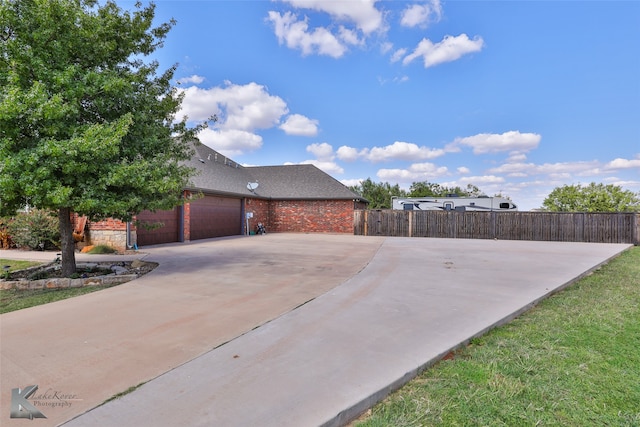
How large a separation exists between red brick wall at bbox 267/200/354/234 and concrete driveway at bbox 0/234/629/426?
15.3 metres

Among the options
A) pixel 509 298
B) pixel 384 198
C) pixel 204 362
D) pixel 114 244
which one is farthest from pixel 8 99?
pixel 384 198

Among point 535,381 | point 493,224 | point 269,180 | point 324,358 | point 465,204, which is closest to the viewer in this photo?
point 535,381

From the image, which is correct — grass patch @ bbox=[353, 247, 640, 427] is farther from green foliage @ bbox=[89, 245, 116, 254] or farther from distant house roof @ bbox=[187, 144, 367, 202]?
distant house roof @ bbox=[187, 144, 367, 202]

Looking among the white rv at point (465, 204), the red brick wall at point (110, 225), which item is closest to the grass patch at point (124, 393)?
the red brick wall at point (110, 225)

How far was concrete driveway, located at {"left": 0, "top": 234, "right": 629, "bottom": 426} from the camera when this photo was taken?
217cm

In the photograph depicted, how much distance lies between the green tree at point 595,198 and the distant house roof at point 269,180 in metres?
26.9

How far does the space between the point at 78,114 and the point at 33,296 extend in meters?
3.55

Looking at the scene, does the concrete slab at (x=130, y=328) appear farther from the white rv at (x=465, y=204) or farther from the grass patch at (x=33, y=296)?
the white rv at (x=465, y=204)

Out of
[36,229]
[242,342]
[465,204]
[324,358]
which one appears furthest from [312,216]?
[324,358]

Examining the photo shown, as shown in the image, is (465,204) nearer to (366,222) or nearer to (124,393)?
(366,222)

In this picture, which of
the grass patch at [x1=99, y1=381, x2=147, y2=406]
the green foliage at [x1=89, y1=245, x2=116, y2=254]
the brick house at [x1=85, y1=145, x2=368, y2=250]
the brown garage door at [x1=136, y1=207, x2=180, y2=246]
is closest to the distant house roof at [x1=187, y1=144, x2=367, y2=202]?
the brick house at [x1=85, y1=145, x2=368, y2=250]

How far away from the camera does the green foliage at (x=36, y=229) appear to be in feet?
34.5

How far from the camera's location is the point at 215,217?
16938 mm

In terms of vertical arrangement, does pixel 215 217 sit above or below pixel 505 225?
above
